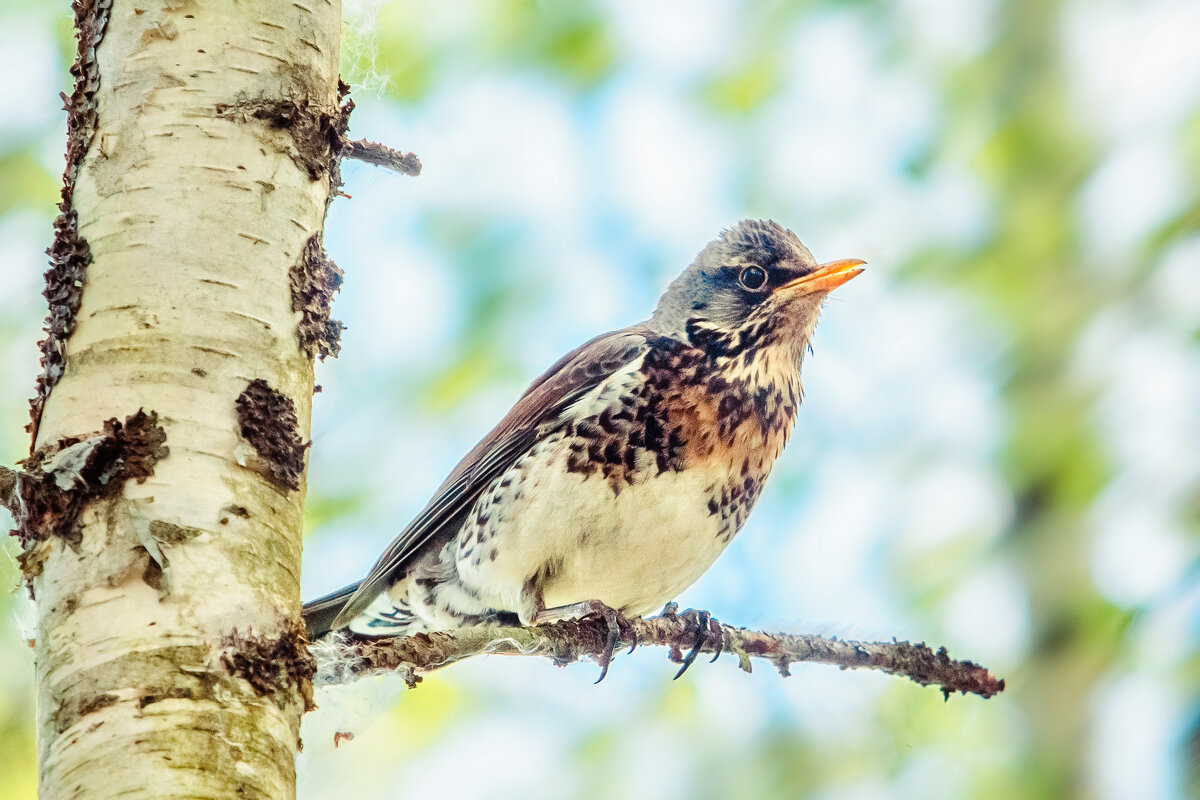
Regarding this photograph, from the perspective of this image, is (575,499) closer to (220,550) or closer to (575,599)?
(575,599)

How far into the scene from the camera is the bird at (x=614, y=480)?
3.32 m

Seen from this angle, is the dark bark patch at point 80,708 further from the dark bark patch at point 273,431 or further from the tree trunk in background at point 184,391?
the dark bark patch at point 273,431

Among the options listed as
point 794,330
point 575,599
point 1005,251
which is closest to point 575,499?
point 575,599

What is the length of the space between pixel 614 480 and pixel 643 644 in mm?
462

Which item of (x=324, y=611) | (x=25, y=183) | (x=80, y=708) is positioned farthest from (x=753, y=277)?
(x=80, y=708)

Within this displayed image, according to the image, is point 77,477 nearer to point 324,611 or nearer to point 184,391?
point 184,391

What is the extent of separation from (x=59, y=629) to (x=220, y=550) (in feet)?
0.73

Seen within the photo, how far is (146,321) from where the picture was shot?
68.0 inches

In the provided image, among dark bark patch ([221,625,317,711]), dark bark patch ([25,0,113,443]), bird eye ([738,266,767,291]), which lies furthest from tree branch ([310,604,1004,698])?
bird eye ([738,266,767,291])

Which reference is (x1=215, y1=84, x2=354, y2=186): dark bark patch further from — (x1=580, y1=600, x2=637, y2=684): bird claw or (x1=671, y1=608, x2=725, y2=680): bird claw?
(x1=671, y1=608, x2=725, y2=680): bird claw

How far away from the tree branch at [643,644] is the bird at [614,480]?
10cm

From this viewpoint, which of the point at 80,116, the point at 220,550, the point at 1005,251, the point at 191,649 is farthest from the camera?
the point at 1005,251

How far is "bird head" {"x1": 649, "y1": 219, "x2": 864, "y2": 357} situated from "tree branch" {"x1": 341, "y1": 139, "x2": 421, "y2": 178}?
4.93 feet

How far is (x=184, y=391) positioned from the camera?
1.69m
